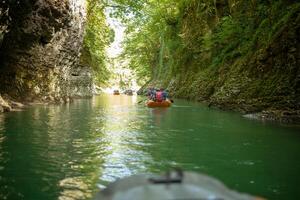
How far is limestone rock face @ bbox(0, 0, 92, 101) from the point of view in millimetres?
22938

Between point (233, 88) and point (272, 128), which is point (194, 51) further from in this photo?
point (272, 128)

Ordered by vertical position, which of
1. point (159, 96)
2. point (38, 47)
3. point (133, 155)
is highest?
point (38, 47)

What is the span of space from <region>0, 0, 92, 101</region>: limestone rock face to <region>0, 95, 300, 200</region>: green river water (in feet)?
25.3

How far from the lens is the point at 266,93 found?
65.0 ft

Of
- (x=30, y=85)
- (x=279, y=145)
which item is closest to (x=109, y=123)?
(x=279, y=145)

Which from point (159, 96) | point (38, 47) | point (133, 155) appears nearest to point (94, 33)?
point (159, 96)

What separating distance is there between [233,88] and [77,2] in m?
11.8

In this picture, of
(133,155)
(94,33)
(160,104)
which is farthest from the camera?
(94,33)

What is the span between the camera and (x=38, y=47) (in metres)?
25.3

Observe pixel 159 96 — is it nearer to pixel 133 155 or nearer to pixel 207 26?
pixel 207 26

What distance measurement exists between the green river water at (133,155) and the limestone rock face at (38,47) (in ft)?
25.3

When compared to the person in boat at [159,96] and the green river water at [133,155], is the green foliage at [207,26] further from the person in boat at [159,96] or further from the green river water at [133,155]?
the green river water at [133,155]

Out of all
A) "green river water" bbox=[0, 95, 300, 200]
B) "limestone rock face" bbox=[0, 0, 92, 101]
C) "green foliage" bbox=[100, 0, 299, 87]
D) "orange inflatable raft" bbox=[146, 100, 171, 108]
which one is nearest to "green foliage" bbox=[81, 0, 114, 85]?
"green foliage" bbox=[100, 0, 299, 87]

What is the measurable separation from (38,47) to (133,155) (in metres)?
17.0
